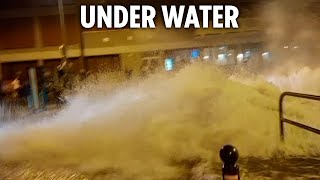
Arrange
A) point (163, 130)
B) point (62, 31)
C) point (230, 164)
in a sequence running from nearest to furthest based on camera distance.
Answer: point (230, 164) → point (163, 130) → point (62, 31)

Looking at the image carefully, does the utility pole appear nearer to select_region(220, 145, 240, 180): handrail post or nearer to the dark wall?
the dark wall

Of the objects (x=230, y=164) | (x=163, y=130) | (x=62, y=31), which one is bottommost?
(x=163, y=130)

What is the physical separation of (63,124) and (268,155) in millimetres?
4650

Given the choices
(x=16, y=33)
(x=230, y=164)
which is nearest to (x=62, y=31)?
(x=16, y=33)

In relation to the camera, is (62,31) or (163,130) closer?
(163,130)

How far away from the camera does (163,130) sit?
29.2 feet

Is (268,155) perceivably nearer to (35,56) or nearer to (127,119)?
(127,119)

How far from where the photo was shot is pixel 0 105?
1503 centimetres

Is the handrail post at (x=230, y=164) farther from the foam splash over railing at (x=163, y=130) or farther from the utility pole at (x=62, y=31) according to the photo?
the utility pole at (x=62, y=31)

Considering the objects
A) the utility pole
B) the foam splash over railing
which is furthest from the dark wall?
the foam splash over railing

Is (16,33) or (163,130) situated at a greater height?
(16,33)

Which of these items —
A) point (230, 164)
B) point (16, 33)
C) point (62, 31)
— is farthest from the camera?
point (16, 33)

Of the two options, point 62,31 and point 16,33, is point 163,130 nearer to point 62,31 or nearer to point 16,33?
point 62,31

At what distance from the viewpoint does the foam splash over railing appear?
7.48 m
